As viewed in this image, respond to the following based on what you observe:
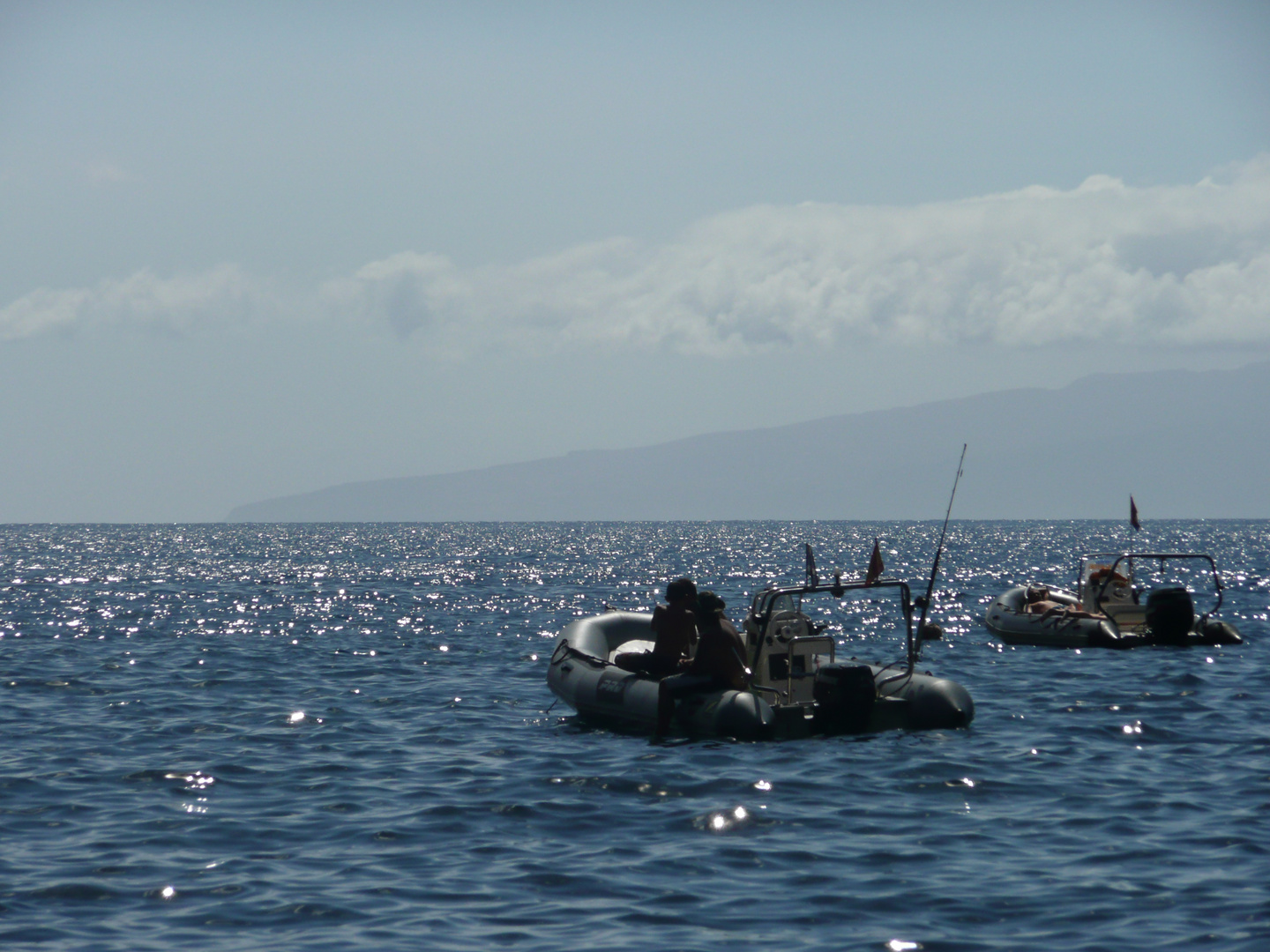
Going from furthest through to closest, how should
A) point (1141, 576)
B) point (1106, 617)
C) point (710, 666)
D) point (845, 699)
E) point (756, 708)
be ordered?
1. point (1141, 576)
2. point (1106, 617)
3. point (710, 666)
4. point (845, 699)
5. point (756, 708)

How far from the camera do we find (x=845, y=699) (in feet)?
49.9

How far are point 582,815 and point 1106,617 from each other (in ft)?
58.4

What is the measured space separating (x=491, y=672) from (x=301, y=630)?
30.4 ft

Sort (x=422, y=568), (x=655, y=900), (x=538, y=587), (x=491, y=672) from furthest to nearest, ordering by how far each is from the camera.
Result: 1. (x=422, y=568)
2. (x=538, y=587)
3. (x=491, y=672)
4. (x=655, y=900)

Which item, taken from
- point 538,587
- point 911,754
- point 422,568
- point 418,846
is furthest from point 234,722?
point 422,568

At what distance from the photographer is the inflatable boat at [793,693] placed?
15.1 m

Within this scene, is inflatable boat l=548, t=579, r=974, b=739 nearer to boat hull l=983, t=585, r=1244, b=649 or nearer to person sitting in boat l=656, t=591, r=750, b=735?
person sitting in boat l=656, t=591, r=750, b=735

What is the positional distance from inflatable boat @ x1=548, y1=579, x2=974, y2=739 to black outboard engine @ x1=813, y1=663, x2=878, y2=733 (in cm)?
1

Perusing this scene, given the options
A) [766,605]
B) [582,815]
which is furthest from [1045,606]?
[582,815]

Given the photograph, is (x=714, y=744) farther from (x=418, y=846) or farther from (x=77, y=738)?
(x=77, y=738)

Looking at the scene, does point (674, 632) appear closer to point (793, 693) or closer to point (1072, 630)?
point (793, 693)

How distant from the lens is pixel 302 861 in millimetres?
10047

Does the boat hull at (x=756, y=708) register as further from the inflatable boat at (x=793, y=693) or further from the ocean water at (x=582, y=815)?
the ocean water at (x=582, y=815)

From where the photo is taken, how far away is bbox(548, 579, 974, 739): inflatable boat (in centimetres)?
1505
